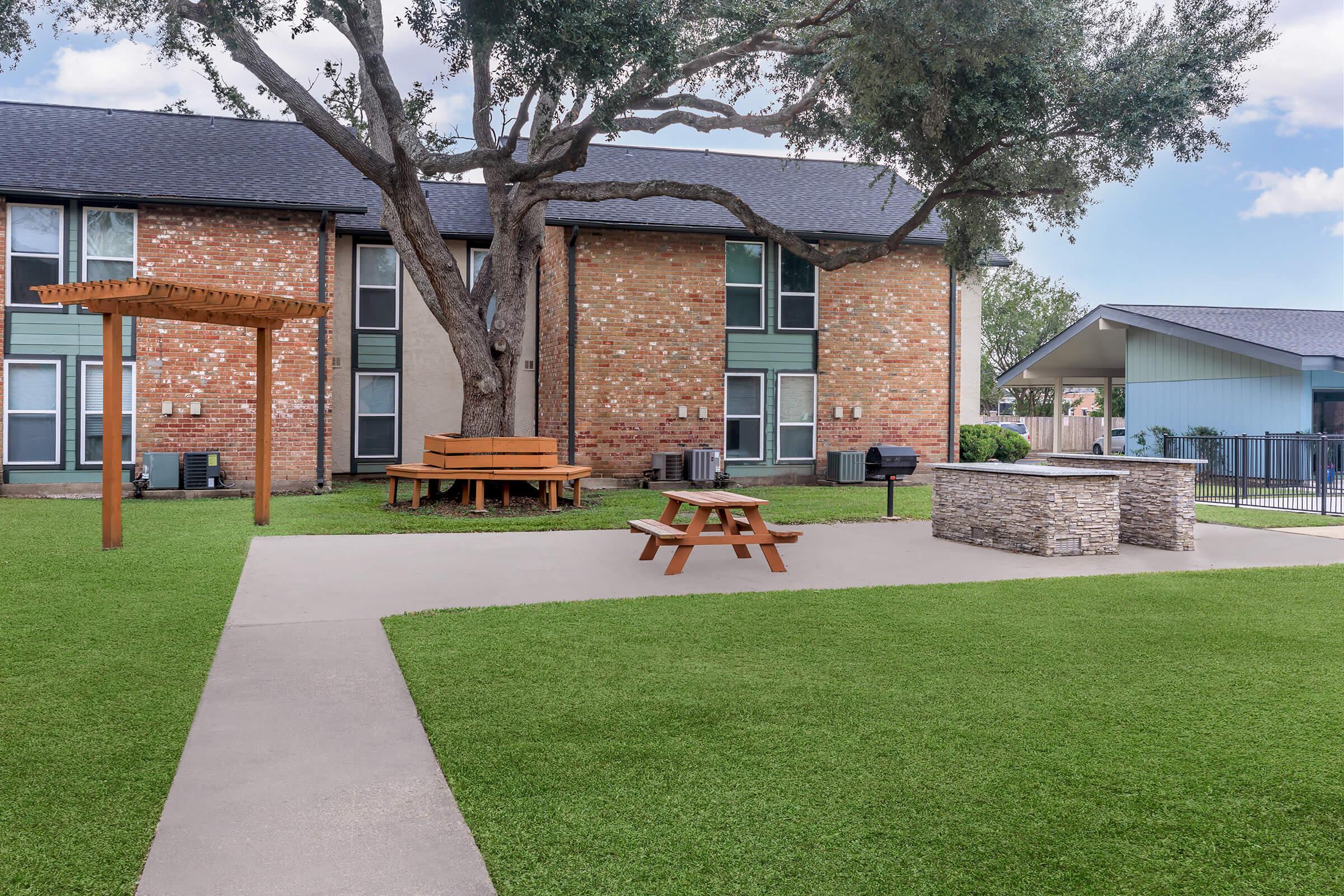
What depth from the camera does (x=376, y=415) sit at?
20.6 meters

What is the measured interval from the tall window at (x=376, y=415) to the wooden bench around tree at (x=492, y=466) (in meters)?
5.93

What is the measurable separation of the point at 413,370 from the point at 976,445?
1276cm

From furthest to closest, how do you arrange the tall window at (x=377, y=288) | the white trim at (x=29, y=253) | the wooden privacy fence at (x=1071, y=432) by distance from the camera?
the wooden privacy fence at (x=1071, y=432), the tall window at (x=377, y=288), the white trim at (x=29, y=253)

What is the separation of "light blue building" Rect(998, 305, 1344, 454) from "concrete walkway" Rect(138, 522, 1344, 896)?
1034 centimetres

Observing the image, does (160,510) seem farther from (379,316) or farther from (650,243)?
(650,243)

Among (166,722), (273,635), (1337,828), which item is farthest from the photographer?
(273,635)

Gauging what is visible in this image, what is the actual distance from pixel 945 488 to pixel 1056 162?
646 cm

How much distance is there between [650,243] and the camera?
63.5ft

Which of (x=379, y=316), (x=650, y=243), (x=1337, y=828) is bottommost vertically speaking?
(x=1337, y=828)

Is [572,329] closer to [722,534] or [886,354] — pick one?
[886,354]

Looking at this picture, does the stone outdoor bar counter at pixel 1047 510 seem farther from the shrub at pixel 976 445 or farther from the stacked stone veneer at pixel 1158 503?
the shrub at pixel 976 445

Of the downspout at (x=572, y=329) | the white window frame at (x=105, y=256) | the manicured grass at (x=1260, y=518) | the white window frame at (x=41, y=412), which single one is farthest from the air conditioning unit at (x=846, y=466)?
the white window frame at (x=41, y=412)

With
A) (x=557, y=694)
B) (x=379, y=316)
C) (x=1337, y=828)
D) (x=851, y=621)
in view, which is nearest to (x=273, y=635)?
(x=557, y=694)

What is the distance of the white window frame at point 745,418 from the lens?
66.0ft
